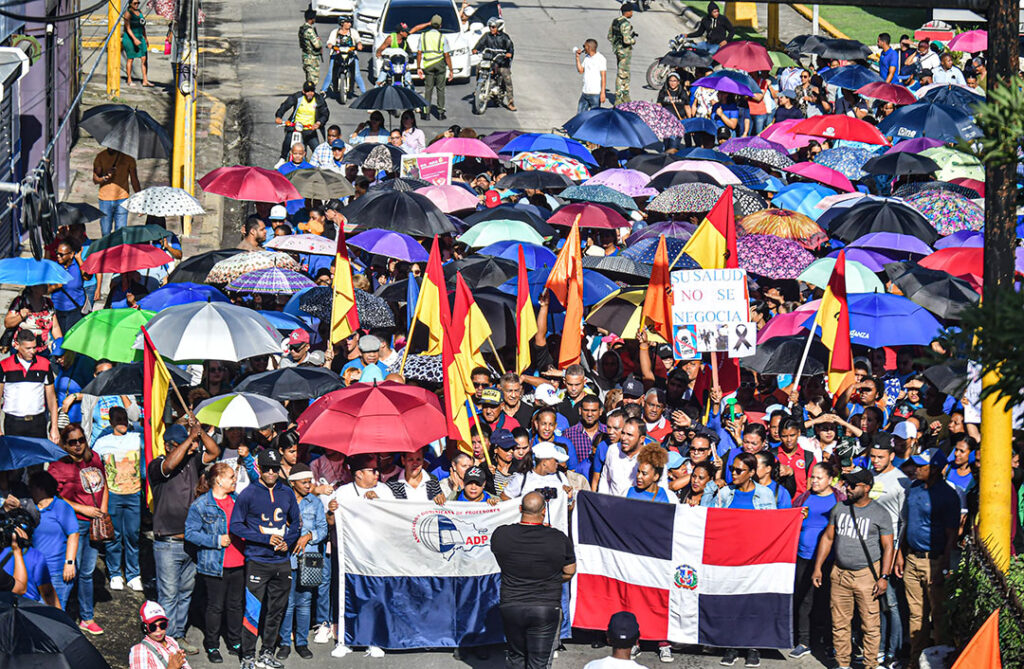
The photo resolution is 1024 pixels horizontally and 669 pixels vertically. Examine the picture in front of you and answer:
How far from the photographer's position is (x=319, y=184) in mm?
20297

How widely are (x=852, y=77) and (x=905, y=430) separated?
618 inches

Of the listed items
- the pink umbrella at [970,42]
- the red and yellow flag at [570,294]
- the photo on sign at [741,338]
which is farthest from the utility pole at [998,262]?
the pink umbrella at [970,42]

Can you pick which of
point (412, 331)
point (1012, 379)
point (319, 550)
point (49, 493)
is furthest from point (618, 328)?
point (1012, 379)

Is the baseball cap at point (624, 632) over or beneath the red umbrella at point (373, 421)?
beneath

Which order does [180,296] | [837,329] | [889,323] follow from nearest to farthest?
[837,329]
[889,323]
[180,296]

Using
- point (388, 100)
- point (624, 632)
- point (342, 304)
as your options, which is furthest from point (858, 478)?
point (388, 100)

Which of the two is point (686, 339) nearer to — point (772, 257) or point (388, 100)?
point (772, 257)

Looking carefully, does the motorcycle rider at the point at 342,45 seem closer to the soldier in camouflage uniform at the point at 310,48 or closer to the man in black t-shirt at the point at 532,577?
the soldier in camouflage uniform at the point at 310,48

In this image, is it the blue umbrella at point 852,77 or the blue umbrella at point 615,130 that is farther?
the blue umbrella at point 852,77

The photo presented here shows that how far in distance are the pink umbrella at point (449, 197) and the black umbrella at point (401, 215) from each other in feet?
3.76

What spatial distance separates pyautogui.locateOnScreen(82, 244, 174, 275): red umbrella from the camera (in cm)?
1686

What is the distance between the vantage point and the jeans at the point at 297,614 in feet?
40.4

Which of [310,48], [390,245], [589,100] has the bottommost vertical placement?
[390,245]

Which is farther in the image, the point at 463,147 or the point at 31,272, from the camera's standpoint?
the point at 463,147
